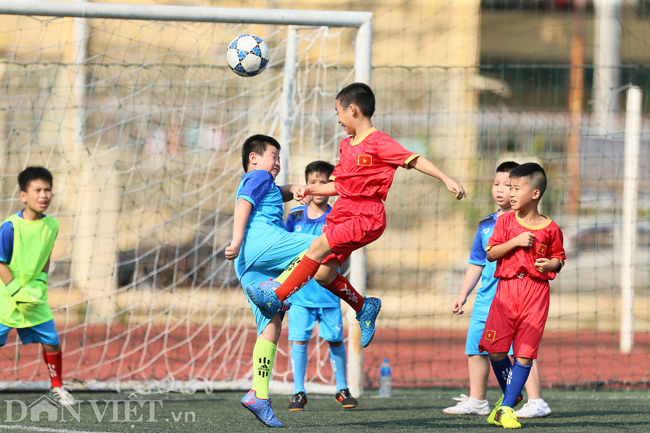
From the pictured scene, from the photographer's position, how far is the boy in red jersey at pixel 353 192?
4.04 meters

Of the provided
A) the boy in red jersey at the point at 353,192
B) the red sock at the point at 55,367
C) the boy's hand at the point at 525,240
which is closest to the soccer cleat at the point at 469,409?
the boy's hand at the point at 525,240

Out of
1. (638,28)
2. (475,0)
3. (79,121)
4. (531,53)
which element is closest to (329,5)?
(475,0)

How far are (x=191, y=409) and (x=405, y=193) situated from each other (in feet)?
32.1

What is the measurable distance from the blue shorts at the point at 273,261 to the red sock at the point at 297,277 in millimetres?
261

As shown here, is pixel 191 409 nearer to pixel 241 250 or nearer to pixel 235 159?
pixel 241 250

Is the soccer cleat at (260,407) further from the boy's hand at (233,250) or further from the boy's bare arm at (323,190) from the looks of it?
the boy's bare arm at (323,190)

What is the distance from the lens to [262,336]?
4285 millimetres

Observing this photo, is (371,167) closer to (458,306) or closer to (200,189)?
(458,306)

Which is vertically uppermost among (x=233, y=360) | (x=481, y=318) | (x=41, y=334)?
(x=481, y=318)

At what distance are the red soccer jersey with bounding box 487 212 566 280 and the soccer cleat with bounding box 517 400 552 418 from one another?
1.01 m

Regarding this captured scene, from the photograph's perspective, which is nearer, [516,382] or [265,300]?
[265,300]

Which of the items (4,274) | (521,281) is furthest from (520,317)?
(4,274)

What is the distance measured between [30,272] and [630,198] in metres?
6.42

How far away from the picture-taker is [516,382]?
4203mm
